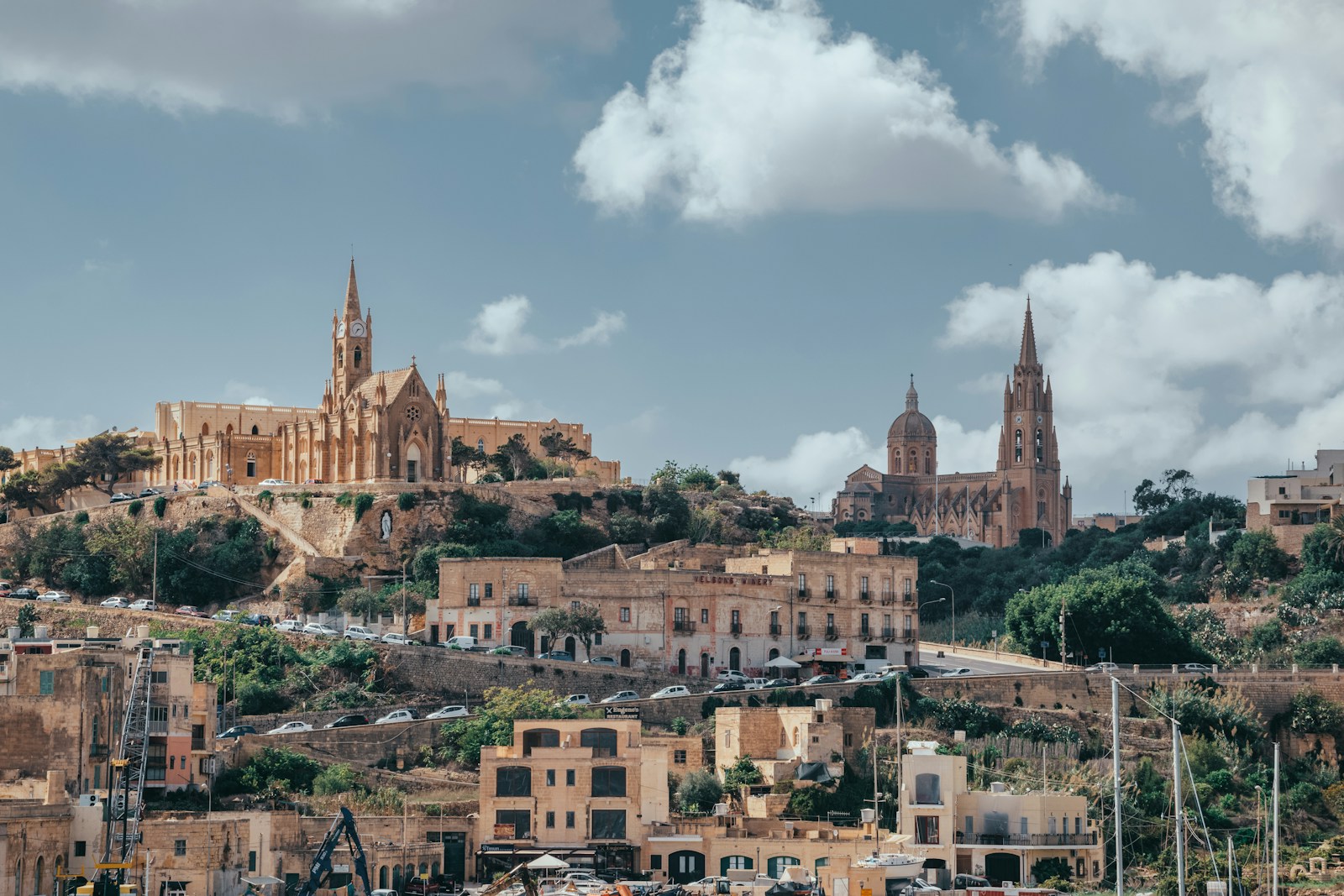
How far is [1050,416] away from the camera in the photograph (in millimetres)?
186375

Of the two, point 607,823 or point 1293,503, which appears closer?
point 607,823

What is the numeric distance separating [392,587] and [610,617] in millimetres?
13059

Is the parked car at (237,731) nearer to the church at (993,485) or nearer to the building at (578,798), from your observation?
the building at (578,798)

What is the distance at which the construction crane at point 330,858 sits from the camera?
57656mm

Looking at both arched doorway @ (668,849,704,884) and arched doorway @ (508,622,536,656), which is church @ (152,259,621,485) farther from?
arched doorway @ (668,849,704,884)

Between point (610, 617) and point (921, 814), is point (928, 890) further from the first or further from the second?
point (610, 617)

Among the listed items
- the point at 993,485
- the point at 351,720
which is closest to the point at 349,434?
the point at 351,720

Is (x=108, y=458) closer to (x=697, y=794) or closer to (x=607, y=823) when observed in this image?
(x=697, y=794)

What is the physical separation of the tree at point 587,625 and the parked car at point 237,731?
14529 millimetres

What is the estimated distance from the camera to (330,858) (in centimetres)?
5909

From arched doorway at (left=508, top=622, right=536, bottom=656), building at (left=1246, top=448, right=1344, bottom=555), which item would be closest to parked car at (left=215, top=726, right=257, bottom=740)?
arched doorway at (left=508, top=622, right=536, bottom=656)

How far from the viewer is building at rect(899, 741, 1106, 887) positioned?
6862 cm

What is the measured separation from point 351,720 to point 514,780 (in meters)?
11.7

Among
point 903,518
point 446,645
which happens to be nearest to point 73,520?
point 446,645
